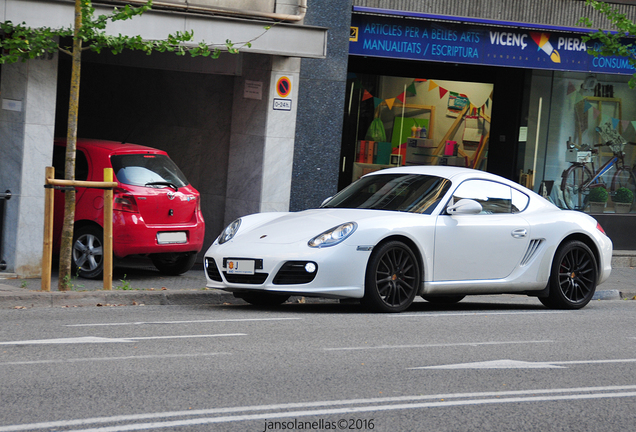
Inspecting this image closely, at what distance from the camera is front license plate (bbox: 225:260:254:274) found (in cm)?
858

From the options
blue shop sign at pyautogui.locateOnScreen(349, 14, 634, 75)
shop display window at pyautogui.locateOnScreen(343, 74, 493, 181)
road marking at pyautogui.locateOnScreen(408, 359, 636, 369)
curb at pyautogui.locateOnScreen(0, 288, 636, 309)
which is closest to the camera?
road marking at pyautogui.locateOnScreen(408, 359, 636, 369)

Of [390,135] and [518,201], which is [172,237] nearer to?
[518,201]

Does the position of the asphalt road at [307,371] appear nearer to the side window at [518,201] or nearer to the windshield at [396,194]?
the windshield at [396,194]

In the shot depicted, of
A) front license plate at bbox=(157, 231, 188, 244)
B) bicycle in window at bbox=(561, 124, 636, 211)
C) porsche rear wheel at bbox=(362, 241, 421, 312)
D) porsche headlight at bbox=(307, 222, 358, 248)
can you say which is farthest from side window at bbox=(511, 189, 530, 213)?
bicycle in window at bbox=(561, 124, 636, 211)

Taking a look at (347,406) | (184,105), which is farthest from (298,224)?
(184,105)

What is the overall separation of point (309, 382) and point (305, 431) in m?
1.16

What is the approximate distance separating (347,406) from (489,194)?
5156mm

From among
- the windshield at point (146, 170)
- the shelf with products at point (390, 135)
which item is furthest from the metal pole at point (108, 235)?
the shelf with products at point (390, 135)

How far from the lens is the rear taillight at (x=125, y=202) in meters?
11.1

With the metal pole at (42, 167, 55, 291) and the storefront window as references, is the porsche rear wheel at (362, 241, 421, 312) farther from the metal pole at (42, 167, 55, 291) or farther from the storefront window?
the storefront window

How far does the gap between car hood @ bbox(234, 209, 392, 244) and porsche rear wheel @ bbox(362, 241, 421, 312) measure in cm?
36

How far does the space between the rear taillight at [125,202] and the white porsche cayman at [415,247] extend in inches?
80.3

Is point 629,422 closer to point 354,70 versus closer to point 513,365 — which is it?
point 513,365

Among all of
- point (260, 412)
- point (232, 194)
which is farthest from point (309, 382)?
point (232, 194)
